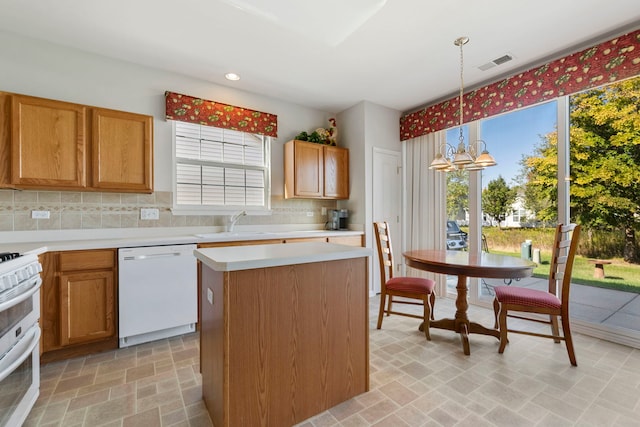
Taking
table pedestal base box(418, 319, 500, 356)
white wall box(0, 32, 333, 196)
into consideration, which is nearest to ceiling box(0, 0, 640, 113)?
white wall box(0, 32, 333, 196)

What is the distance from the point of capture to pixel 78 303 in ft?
7.24

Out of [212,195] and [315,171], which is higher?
[315,171]

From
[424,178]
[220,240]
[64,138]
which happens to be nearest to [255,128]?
[220,240]

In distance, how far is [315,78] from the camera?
328 cm

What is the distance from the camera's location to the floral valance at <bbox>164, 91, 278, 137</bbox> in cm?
305

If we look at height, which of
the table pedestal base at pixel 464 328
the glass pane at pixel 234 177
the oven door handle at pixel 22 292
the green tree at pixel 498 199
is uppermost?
the glass pane at pixel 234 177

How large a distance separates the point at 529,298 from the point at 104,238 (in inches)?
148

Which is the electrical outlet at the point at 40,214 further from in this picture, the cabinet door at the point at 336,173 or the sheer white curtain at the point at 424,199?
the sheer white curtain at the point at 424,199

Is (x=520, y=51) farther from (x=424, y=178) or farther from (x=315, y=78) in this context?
(x=315, y=78)

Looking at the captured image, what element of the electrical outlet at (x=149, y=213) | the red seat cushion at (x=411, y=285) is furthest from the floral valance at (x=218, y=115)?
the red seat cushion at (x=411, y=285)

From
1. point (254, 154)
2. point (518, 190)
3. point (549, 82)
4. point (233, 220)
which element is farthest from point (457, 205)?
point (233, 220)

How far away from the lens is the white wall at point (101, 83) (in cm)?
247

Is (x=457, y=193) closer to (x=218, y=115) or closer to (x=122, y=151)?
(x=218, y=115)

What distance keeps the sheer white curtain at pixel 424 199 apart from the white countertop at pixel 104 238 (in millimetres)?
1583
